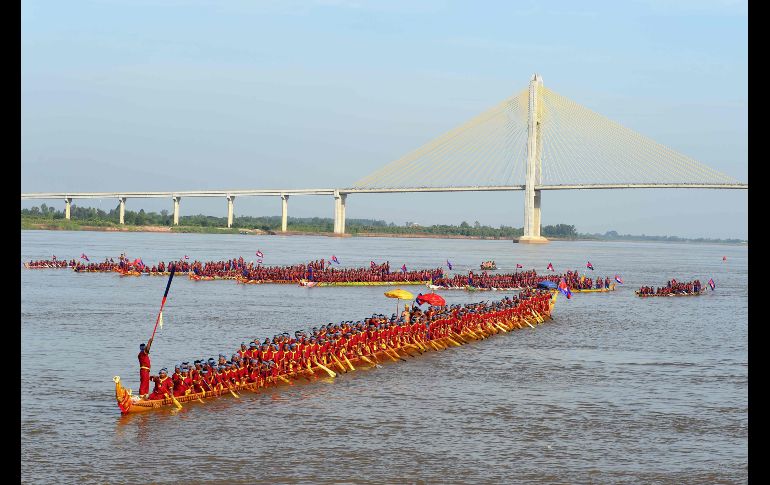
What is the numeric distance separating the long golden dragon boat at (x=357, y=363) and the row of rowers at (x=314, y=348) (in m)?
0.09

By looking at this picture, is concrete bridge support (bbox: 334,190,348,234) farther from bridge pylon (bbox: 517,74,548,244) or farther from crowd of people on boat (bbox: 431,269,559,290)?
crowd of people on boat (bbox: 431,269,559,290)

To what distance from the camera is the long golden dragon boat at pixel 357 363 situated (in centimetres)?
1733

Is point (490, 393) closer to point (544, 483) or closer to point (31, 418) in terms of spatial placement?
point (544, 483)

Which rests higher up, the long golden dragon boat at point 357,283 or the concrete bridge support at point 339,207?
the concrete bridge support at point 339,207

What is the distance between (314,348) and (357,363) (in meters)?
2.16

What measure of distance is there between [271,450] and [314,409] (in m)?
3.14

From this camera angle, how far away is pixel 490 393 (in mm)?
21359

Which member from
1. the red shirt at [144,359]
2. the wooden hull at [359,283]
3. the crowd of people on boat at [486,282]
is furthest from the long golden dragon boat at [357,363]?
the wooden hull at [359,283]

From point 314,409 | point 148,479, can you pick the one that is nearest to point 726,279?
point 314,409

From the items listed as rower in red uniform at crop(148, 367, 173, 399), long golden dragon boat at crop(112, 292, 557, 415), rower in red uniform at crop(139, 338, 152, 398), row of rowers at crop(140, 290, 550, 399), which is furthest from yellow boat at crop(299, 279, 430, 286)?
rower in red uniform at crop(139, 338, 152, 398)

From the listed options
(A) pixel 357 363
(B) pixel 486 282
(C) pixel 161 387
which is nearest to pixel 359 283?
(B) pixel 486 282

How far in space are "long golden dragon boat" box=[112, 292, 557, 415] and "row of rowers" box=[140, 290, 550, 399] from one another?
0.09 metres

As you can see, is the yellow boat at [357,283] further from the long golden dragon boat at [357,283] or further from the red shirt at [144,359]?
the red shirt at [144,359]
